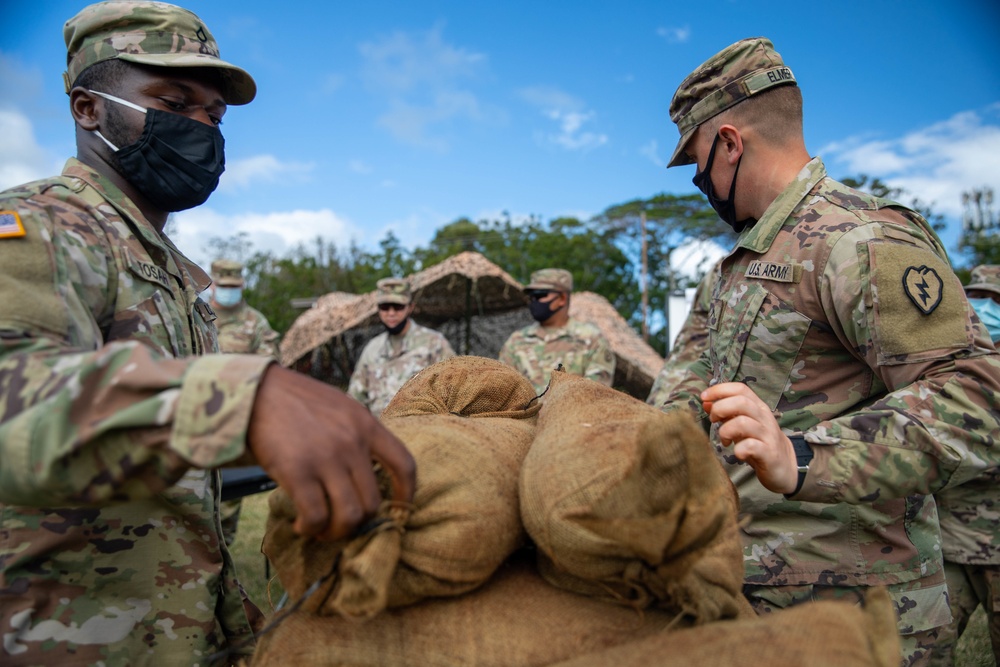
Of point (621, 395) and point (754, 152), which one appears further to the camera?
point (754, 152)

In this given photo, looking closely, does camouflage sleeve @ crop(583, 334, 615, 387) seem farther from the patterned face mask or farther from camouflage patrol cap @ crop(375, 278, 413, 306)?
the patterned face mask

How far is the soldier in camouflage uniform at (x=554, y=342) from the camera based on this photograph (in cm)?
798

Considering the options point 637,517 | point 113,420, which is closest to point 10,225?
point 113,420

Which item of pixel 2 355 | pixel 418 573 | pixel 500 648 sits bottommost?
pixel 500 648

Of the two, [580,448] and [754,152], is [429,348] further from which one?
[580,448]

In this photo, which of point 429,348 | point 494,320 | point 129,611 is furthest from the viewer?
point 494,320

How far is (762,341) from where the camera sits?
2.14 m

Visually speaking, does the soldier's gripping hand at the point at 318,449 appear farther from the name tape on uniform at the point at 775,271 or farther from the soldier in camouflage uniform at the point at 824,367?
the name tape on uniform at the point at 775,271

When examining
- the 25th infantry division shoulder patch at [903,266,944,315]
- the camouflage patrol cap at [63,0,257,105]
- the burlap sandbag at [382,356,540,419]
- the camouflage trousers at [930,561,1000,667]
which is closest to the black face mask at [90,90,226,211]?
the camouflage patrol cap at [63,0,257,105]

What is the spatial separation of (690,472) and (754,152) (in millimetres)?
1698

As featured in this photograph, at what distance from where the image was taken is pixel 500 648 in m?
1.14

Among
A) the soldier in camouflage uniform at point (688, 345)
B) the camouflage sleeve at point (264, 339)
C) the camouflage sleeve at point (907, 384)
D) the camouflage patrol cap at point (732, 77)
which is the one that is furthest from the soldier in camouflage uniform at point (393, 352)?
the camouflage sleeve at point (907, 384)

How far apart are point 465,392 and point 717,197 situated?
53.7 inches

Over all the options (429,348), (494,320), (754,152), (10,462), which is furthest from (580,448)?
(494,320)
